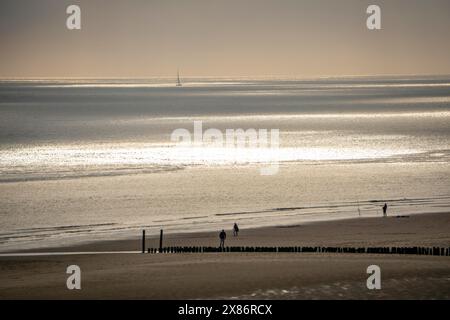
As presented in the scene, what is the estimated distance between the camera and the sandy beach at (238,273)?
103 ft

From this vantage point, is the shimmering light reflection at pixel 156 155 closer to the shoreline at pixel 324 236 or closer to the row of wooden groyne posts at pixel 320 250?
the shoreline at pixel 324 236

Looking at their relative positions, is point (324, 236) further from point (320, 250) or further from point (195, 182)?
point (195, 182)

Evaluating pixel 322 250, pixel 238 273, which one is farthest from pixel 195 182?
pixel 238 273

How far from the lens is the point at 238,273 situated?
35.2 meters

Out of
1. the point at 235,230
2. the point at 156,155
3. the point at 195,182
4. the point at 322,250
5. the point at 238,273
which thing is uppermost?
the point at 156,155

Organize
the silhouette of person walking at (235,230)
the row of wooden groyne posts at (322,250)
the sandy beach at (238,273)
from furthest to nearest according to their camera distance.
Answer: the silhouette of person walking at (235,230) → the row of wooden groyne posts at (322,250) → the sandy beach at (238,273)

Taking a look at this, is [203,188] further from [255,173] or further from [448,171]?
→ [448,171]

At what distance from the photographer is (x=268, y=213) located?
58.2 meters

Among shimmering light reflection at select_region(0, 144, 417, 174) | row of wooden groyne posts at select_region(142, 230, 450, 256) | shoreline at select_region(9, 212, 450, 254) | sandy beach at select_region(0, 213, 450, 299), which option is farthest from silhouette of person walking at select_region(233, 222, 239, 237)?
shimmering light reflection at select_region(0, 144, 417, 174)

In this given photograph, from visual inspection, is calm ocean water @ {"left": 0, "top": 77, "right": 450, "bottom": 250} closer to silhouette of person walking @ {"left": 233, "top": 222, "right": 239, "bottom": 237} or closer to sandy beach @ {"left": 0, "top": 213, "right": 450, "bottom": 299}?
silhouette of person walking @ {"left": 233, "top": 222, "right": 239, "bottom": 237}

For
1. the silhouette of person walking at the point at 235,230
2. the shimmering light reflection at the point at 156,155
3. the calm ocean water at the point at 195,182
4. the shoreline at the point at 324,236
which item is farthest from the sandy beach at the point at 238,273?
the shimmering light reflection at the point at 156,155

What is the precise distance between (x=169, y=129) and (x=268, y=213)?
9635 centimetres

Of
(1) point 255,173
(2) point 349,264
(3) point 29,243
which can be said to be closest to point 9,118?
(1) point 255,173

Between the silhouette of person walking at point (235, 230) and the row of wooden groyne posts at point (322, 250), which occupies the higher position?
the silhouette of person walking at point (235, 230)
